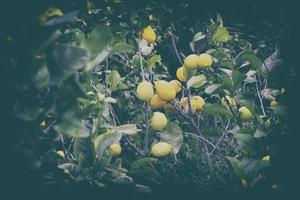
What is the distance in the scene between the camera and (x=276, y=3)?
39.3 inches

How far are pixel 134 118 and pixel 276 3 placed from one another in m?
0.71

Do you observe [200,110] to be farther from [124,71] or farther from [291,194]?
[291,194]

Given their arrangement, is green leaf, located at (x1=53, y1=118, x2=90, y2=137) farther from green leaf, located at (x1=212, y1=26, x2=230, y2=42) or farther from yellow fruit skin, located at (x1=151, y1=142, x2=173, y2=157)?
green leaf, located at (x1=212, y1=26, x2=230, y2=42)

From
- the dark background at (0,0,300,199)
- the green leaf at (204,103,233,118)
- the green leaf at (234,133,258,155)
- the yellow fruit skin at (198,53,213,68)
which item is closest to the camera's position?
the dark background at (0,0,300,199)

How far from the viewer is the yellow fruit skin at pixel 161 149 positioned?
3.98 feet

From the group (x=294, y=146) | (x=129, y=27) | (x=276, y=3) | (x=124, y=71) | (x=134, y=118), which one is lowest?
(x=134, y=118)

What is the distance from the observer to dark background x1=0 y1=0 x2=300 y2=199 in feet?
2.10

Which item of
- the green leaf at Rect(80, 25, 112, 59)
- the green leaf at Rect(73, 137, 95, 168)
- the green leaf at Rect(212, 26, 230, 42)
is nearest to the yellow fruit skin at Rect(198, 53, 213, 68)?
the green leaf at Rect(212, 26, 230, 42)

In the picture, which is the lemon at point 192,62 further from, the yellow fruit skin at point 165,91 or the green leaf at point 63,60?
the green leaf at point 63,60

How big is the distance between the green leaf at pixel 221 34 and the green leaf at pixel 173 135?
40 cm

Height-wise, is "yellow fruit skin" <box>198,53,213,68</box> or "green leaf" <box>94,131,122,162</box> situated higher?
"yellow fruit skin" <box>198,53,213,68</box>

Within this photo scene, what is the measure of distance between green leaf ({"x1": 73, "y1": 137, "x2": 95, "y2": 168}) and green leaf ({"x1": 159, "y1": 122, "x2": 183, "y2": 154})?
1.02 ft

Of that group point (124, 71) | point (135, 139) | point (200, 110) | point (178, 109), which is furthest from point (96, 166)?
point (124, 71)

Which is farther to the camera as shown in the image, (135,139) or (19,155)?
(135,139)
